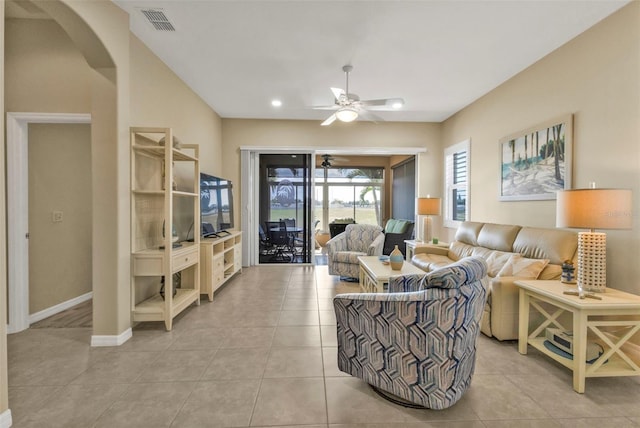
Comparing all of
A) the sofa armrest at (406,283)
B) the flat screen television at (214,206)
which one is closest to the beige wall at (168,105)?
the flat screen television at (214,206)

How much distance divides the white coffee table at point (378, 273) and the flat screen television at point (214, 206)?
6.95ft

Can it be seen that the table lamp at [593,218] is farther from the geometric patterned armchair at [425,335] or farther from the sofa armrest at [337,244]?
the sofa armrest at [337,244]

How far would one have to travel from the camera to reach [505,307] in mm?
2467

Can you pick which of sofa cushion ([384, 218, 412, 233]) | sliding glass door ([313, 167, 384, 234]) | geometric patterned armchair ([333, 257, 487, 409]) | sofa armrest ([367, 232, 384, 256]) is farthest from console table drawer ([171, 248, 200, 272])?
sliding glass door ([313, 167, 384, 234])

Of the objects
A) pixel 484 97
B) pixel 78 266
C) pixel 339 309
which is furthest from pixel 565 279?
pixel 78 266

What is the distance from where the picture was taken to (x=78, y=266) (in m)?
3.44

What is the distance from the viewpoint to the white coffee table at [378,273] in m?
2.97

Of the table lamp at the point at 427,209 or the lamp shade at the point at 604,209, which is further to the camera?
the table lamp at the point at 427,209

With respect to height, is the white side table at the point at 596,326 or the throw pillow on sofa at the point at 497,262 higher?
the throw pillow on sofa at the point at 497,262

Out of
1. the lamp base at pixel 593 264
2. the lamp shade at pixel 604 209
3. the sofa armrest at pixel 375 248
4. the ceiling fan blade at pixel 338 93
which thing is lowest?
the sofa armrest at pixel 375 248

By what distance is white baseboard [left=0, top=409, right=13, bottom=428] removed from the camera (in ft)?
5.00

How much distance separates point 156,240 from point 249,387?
2001 millimetres

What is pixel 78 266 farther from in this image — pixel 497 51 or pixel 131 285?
pixel 497 51

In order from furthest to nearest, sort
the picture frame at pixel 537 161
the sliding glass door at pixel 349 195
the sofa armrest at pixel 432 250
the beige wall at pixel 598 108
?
the sliding glass door at pixel 349 195 < the sofa armrest at pixel 432 250 < the picture frame at pixel 537 161 < the beige wall at pixel 598 108
